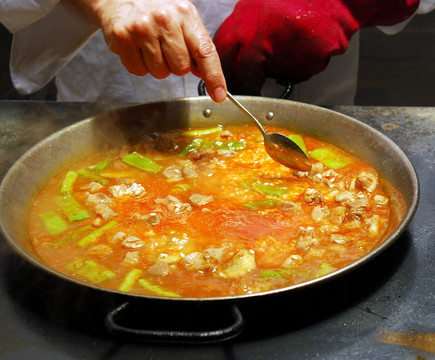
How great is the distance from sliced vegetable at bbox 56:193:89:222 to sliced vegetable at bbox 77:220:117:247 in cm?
11

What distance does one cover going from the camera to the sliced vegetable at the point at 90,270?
1.55 m

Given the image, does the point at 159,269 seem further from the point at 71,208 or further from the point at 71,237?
the point at 71,208

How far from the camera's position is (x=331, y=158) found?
225 centimetres

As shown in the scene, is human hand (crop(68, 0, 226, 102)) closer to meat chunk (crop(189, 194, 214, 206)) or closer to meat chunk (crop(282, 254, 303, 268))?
meat chunk (crop(189, 194, 214, 206))

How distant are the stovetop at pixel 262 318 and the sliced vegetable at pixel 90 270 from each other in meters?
0.07

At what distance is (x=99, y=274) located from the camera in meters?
1.57

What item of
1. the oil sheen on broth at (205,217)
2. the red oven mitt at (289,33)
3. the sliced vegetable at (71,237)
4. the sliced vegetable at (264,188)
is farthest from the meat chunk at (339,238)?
the red oven mitt at (289,33)

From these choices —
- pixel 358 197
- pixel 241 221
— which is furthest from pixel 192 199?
pixel 358 197

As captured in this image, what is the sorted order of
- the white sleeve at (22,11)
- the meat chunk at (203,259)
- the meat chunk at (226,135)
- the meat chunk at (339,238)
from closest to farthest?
the meat chunk at (203,259)
the meat chunk at (339,238)
the white sleeve at (22,11)
the meat chunk at (226,135)

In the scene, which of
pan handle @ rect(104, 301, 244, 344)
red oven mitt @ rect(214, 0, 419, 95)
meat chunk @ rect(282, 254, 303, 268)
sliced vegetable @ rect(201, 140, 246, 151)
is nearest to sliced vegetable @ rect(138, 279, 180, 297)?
pan handle @ rect(104, 301, 244, 344)

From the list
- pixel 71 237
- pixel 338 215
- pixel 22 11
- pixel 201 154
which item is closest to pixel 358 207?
pixel 338 215

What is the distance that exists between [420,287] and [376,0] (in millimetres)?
1603

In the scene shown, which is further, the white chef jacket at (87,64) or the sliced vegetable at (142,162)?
the white chef jacket at (87,64)

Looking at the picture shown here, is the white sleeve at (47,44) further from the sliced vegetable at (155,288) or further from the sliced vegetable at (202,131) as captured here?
the sliced vegetable at (155,288)
